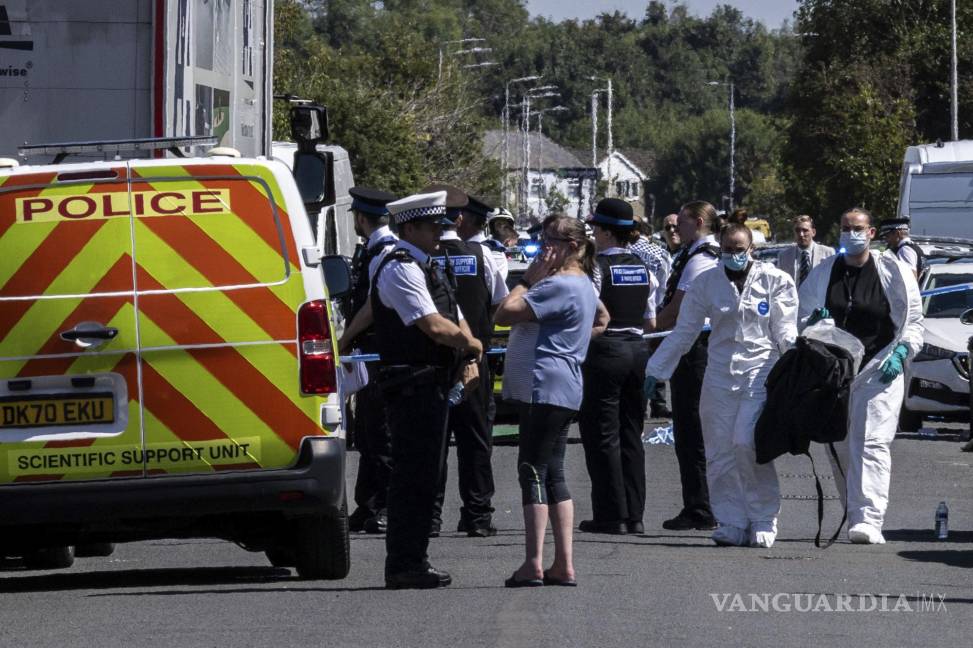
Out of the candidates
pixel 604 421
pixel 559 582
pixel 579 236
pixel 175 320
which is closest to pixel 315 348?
pixel 175 320

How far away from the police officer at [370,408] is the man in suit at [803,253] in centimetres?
783

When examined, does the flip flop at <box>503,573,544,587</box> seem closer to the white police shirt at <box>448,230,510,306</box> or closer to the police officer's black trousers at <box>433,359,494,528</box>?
the police officer's black trousers at <box>433,359,494,528</box>

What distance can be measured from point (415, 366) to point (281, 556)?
1.64m

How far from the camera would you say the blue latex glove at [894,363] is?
11.6 metres

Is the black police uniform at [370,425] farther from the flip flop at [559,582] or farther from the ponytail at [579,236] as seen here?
the flip flop at [559,582]

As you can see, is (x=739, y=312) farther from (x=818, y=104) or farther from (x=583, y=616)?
(x=818, y=104)

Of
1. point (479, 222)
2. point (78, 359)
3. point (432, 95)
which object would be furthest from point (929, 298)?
point (432, 95)

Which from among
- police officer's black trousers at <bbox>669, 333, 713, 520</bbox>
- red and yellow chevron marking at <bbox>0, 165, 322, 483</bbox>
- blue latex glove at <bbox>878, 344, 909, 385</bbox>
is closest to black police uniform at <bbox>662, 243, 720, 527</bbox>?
police officer's black trousers at <bbox>669, 333, 713, 520</bbox>

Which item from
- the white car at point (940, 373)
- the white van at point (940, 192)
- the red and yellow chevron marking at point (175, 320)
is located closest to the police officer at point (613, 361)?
the red and yellow chevron marking at point (175, 320)

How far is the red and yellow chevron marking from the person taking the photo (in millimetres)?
8852

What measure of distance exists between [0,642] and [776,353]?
5.04 m

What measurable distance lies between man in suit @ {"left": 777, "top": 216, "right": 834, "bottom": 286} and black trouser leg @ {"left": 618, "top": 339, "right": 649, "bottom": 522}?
7.22 metres

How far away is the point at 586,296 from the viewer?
30.9 ft

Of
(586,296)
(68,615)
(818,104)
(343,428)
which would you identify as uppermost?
(818,104)
